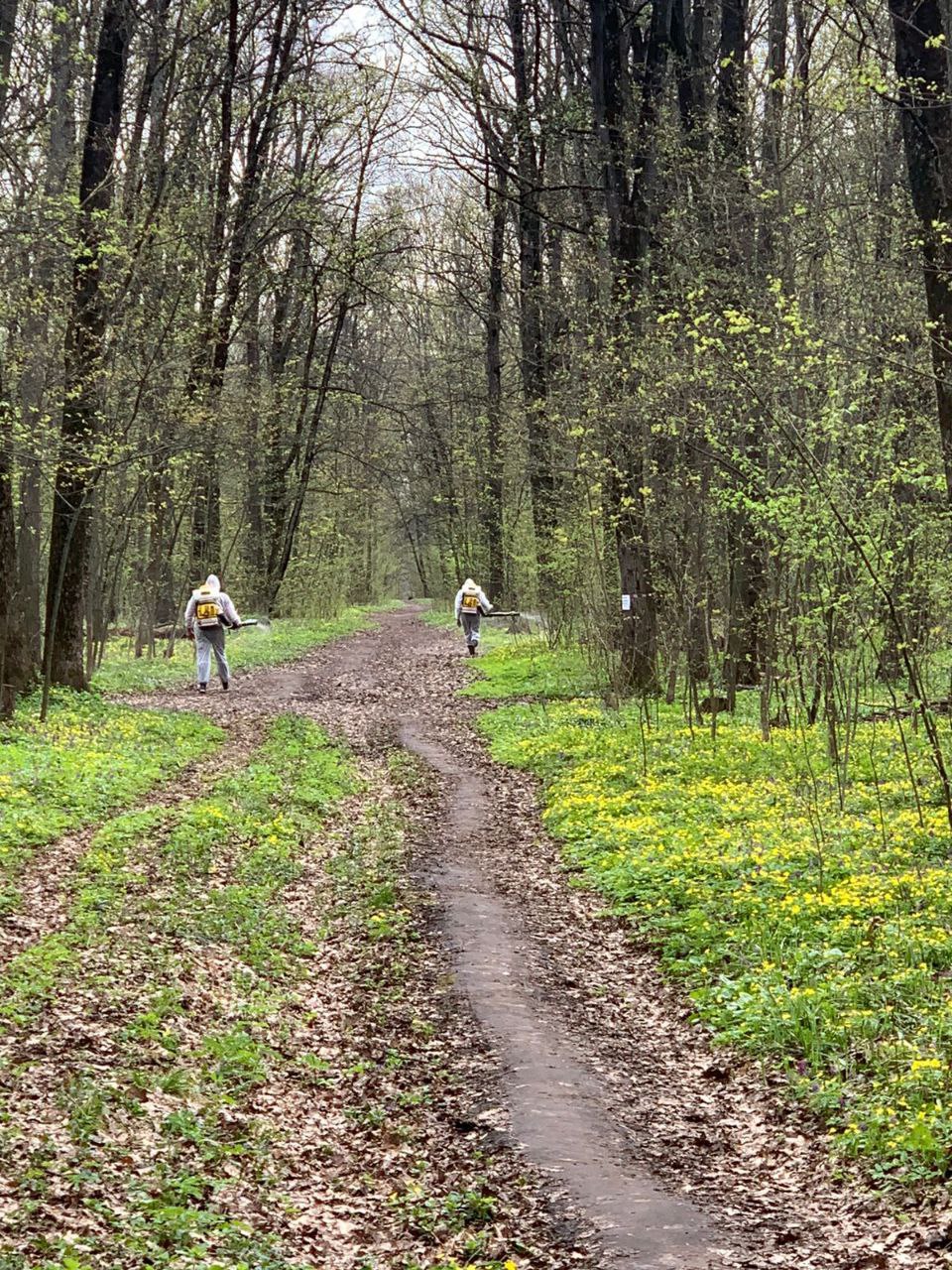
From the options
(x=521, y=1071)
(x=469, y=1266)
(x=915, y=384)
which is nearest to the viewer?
(x=469, y=1266)

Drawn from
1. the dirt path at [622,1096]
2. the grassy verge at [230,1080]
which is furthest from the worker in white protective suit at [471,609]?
the grassy verge at [230,1080]

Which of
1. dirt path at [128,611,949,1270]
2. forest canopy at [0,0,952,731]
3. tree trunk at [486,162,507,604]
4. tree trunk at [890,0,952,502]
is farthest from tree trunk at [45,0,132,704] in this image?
tree trunk at [486,162,507,604]

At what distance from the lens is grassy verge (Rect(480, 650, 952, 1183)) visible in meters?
5.67

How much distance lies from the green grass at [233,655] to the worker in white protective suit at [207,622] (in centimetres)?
95

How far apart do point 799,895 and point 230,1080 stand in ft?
14.0

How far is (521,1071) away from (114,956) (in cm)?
287

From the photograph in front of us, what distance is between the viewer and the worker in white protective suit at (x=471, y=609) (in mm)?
26328

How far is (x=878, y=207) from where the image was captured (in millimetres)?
14320

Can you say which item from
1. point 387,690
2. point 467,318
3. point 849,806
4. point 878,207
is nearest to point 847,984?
point 849,806

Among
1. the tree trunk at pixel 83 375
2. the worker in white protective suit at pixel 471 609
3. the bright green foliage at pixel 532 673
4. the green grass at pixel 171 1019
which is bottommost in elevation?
the green grass at pixel 171 1019

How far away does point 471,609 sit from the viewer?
26.8 meters

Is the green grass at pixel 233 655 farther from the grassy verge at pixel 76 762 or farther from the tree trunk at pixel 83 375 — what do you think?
the grassy verge at pixel 76 762

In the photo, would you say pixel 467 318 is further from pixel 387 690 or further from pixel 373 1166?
pixel 373 1166

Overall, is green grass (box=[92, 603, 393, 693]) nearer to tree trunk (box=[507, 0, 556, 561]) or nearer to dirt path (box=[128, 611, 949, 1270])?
tree trunk (box=[507, 0, 556, 561])
